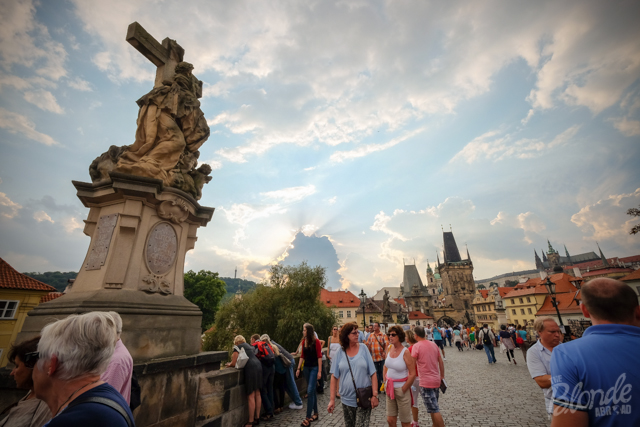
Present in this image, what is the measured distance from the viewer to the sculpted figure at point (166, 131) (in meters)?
4.80

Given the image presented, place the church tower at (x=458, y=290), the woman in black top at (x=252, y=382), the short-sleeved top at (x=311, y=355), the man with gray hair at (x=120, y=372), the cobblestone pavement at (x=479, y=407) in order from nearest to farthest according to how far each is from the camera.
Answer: the man with gray hair at (x=120, y=372)
the woman in black top at (x=252, y=382)
the cobblestone pavement at (x=479, y=407)
the short-sleeved top at (x=311, y=355)
the church tower at (x=458, y=290)

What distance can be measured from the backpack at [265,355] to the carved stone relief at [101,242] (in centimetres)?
320

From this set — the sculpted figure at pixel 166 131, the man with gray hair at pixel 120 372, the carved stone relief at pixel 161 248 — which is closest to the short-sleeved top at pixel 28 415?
the man with gray hair at pixel 120 372

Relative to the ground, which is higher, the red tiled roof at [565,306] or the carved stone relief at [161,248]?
the carved stone relief at [161,248]

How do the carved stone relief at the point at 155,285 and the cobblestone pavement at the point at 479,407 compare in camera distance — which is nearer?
the carved stone relief at the point at 155,285

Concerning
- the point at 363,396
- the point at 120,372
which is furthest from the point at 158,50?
the point at 363,396

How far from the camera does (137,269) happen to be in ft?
13.8

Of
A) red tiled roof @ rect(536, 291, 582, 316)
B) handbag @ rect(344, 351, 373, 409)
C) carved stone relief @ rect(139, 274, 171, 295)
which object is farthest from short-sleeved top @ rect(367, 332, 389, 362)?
red tiled roof @ rect(536, 291, 582, 316)

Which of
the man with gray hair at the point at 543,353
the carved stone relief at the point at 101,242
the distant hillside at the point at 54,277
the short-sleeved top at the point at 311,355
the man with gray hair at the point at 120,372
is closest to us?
the man with gray hair at the point at 120,372

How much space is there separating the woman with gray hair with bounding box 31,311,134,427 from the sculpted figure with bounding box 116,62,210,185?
12.6 ft

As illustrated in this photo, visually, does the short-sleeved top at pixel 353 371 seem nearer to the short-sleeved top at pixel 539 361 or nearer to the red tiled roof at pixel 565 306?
the short-sleeved top at pixel 539 361

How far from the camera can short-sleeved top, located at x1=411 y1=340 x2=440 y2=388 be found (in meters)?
4.43

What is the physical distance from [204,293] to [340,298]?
30.0 meters

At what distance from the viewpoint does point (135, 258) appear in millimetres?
4207
